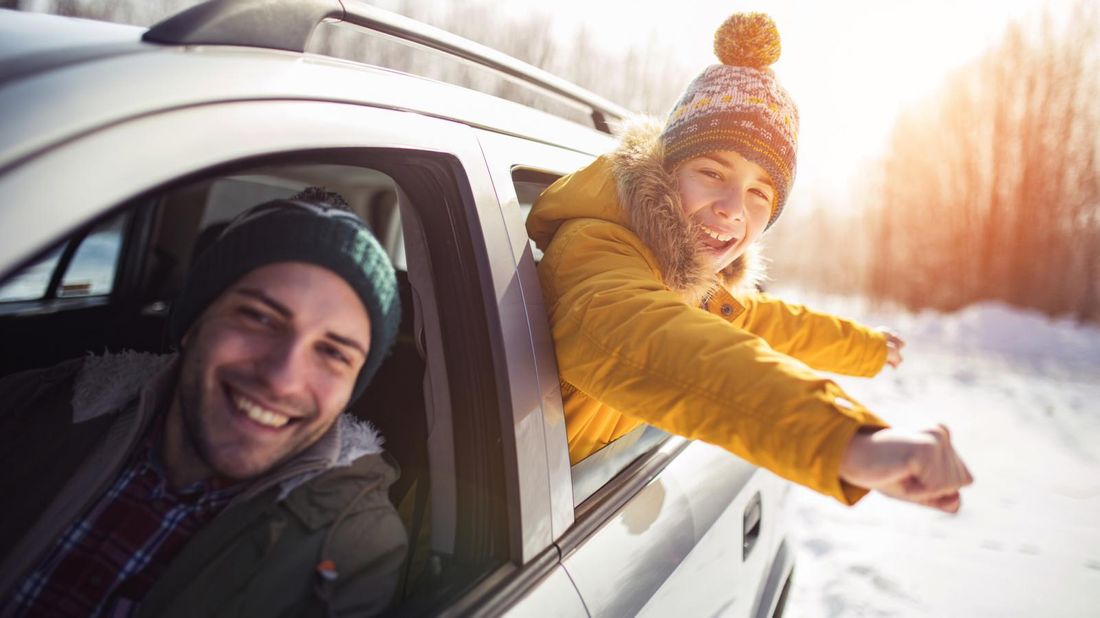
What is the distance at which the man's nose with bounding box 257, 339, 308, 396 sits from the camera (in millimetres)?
1057

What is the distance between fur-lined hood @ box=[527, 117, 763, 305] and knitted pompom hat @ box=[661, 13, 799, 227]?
20 centimetres

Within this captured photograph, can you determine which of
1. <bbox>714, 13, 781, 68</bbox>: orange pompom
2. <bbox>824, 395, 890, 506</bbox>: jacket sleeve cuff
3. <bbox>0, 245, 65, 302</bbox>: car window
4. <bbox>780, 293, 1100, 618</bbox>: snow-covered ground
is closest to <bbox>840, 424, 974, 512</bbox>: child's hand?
<bbox>824, 395, 890, 506</bbox>: jacket sleeve cuff

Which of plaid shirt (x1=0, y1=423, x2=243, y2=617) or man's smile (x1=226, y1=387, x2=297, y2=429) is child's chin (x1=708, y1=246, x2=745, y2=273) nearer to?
man's smile (x1=226, y1=387, x2=297, y2=429)

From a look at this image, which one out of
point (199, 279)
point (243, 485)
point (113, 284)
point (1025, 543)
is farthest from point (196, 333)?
point (1025, 543)

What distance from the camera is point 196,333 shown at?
3.77ft

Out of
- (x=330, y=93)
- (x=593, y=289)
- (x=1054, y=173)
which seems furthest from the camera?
(x=1054, y=173)

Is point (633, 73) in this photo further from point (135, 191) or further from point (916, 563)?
point (135, 191)

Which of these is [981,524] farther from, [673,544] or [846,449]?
[846,449]

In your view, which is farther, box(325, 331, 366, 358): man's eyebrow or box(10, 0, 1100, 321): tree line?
box(10, 0, 1100, 321): tree line

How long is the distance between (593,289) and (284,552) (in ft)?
2.27

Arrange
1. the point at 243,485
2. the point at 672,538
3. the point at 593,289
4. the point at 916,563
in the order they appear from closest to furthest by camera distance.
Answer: the point at 243,485 < the point at 593,289 < the point at 672,538 < the point at 916,563

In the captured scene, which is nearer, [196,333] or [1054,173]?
[196,333]

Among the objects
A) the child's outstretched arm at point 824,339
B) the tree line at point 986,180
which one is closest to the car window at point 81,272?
the child's outstretched arm at point 824,339

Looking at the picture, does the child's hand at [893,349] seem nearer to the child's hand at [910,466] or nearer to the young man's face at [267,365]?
the child's hand at [910,466]
